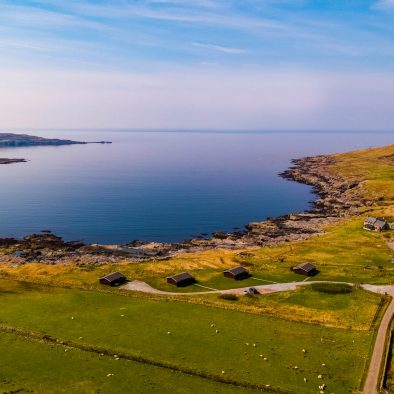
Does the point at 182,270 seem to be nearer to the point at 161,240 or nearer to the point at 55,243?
the point at 161,240

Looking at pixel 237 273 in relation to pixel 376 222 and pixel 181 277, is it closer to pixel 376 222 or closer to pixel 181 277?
pixel 181 277

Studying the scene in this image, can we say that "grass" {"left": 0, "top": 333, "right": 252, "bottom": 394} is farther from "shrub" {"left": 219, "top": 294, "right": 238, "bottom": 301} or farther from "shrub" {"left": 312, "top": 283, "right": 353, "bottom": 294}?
"shrub" {"left": 312, "top": 283, "right": 353, "bottom": 294}

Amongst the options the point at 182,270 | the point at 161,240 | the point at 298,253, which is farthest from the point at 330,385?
the point at 161,240

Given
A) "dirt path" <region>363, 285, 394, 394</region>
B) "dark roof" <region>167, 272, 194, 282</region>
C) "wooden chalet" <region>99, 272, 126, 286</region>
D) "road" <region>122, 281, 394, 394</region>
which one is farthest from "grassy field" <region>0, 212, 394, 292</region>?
"dirt path" <region>363, 285, 394, 394</region>

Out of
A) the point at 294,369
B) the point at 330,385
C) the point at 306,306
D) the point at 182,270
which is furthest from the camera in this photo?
the point at 182,270

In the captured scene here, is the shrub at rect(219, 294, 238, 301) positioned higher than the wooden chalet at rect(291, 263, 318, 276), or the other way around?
the wooden chalet at rect(291, 263, 318, 276)

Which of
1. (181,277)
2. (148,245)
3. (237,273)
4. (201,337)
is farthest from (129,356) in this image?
(148,245)

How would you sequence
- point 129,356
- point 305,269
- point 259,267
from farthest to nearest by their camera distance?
point 259,267 → point 305,269 → point 129,356
